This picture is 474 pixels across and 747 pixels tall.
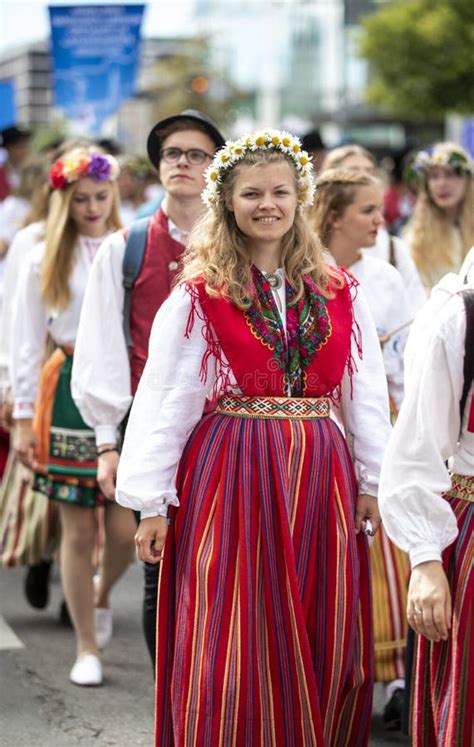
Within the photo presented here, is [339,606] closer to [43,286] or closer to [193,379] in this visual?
[193,379]

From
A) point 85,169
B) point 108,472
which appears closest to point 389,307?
point 108,472

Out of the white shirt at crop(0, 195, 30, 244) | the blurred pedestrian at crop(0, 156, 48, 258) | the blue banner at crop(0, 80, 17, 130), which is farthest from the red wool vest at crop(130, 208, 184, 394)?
the blue banner at crop(0, 80, 17, 130)

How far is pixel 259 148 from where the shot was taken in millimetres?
4301

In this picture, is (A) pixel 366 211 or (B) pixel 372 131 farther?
(B) pixel 372 131

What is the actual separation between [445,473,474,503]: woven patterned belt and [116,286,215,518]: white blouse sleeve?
0.90 metres

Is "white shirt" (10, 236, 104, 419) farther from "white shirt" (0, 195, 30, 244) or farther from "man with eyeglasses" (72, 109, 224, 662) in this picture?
"white shirt" (0, 195, 30, 244)

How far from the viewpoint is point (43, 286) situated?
608 cm

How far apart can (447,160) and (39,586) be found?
2.94m

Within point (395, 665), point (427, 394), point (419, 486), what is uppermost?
point (427, 394)

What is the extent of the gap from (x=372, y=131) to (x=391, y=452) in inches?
2661

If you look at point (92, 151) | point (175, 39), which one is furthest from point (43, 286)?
point (175, 39)

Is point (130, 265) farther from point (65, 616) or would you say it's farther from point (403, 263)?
point (65, 616)

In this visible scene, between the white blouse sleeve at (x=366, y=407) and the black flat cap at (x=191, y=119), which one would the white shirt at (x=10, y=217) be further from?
the white blouse sleeve at (x=366, y=407)

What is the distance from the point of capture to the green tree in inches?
1567
